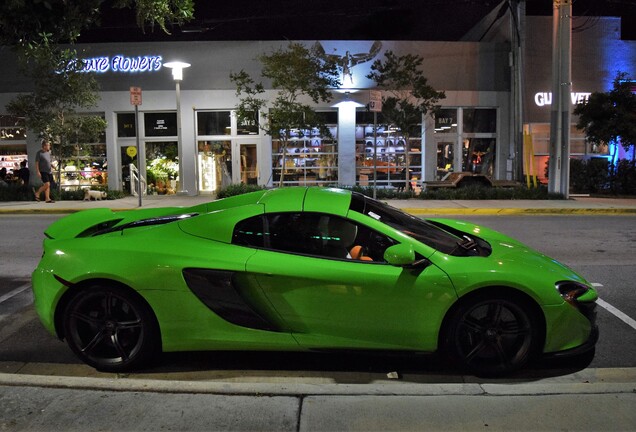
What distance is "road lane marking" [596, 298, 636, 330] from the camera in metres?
5.45

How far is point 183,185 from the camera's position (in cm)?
2161

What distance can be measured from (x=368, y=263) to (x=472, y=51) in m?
20.0

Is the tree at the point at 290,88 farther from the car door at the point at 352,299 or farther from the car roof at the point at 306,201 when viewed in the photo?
the car door at the point at 352,299

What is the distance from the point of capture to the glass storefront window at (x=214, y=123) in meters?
21.8

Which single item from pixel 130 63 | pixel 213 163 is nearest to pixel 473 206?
pixel 213 163

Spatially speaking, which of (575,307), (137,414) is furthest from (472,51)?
(137,414)

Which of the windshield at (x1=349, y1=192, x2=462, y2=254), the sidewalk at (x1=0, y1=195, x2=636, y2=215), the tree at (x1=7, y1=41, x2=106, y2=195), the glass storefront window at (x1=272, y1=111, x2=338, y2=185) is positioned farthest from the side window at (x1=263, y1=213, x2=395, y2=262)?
the glass storefront window at (x1=272, y1=111, x2=338, y2=185)

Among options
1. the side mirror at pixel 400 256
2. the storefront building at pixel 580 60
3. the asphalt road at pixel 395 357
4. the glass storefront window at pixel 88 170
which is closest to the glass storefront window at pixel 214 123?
the glass storefront window at pixel 88 170

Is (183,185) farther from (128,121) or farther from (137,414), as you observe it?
(137,414)

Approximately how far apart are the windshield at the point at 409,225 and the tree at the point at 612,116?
15.7 meters

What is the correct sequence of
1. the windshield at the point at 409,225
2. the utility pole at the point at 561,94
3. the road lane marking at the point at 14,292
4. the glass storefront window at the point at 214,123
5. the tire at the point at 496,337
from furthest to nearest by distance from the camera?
the glass storefront window at the point at 214,123 → the utility pole at the point at 561,94 → the road lane marking at the point at 14,292 → the windshield at the point at 409,225 → the tire at the point at 496,337

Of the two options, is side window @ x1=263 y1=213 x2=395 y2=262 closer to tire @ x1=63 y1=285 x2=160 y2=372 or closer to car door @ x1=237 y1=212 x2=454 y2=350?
car door @ x1=237 y1=212 x2=454 y2=350

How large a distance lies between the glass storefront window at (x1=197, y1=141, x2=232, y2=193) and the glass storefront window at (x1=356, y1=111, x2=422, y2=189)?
5087mm

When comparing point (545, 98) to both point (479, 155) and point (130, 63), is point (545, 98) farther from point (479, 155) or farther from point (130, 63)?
point (130, 63)
